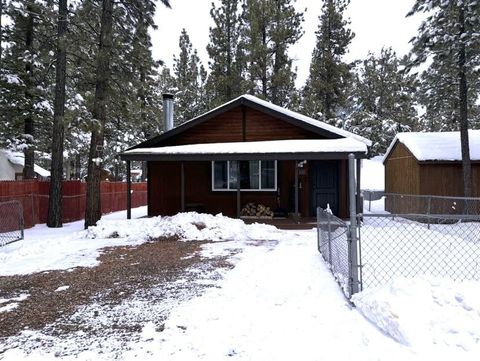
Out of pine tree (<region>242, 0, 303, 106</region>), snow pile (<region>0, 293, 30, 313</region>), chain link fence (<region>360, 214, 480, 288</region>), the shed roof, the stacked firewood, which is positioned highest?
pine tree (<region>242, 0, 303, 106</region>)

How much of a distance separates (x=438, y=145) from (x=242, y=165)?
9.12 metres

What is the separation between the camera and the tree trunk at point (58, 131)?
13.7m

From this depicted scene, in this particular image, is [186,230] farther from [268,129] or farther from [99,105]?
[268,129]

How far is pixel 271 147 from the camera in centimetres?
1358

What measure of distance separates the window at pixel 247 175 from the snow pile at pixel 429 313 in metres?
10.5

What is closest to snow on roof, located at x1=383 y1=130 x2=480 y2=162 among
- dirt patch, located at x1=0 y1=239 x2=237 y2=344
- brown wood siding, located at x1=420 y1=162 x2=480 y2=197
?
brown wood siding, located at x1=420 y1=162 x2=480 y2=197

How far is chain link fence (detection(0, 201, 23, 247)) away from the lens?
35.4 ft

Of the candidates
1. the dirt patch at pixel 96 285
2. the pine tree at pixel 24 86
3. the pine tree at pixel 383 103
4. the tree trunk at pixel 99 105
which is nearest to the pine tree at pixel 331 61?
the pine tree at pixel 383 103

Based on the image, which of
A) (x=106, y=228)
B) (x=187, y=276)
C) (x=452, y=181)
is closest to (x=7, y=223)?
(x=106, y=228)

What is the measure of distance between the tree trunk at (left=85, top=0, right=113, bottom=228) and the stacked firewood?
5316 millimetres

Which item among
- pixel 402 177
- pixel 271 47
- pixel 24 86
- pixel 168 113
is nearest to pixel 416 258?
pixel 402 177

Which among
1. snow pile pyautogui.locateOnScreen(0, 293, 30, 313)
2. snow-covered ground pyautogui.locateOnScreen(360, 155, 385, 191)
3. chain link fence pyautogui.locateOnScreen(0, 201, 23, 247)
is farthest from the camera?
snow-covered ground pyautogui.locateOnScreen(360, 155, 385, 191)

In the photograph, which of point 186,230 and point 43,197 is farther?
point 43,197

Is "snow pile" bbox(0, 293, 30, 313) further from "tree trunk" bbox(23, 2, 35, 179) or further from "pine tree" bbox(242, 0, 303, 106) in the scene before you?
"pine tree" bbox(242, 0, 303, 106)
